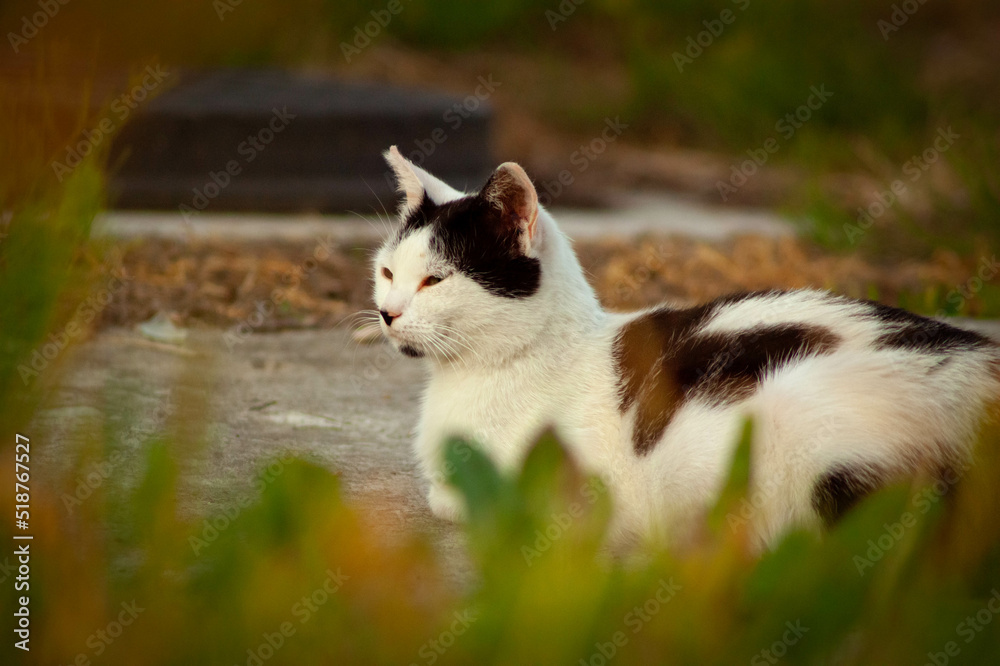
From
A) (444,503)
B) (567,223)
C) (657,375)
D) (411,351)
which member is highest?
(567,223)

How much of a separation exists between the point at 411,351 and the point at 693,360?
75 cm

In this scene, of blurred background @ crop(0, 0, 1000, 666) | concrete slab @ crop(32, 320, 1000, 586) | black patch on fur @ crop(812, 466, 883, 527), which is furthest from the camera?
concrete slab @ crop(32, 320, 1000, 586)

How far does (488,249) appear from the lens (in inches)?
112

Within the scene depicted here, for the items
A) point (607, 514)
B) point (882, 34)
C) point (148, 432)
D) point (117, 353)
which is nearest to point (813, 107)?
point (882, 34)

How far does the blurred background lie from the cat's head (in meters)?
0.45

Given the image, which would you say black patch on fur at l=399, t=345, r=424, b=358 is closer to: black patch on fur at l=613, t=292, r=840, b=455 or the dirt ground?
black patch on fur at l=613, t=292, r=840, b=455

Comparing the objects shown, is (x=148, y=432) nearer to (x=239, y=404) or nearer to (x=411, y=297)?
(x=239, y=404)

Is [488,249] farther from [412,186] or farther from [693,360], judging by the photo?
[693,360]

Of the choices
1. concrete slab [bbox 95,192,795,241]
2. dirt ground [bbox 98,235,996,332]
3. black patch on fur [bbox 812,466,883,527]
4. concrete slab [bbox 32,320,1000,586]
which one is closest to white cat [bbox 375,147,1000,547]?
black patch on fur [bbox 812,466,883,527]

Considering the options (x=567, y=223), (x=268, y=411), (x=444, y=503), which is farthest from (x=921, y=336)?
(x=567, y=223)

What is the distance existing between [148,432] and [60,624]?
63.0 inches

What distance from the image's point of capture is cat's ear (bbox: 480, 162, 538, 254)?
2736 mm

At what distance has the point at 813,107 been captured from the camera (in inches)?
357

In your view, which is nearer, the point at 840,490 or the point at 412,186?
the point at 840,490
